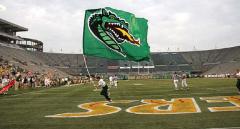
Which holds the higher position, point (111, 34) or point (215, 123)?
point (111, 34)

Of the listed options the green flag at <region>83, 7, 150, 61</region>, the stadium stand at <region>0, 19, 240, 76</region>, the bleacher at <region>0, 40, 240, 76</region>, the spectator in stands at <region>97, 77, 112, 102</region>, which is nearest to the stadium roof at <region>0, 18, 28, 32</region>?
the stadium stand at <region>0, 19, 240, 76</region>

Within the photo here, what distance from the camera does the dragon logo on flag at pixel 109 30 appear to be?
43.7 ft

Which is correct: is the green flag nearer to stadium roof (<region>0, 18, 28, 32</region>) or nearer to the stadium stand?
stadium roof (<region>0, 18, 28, 32</region>)

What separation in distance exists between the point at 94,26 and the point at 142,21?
2612mm

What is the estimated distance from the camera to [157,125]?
952 cm

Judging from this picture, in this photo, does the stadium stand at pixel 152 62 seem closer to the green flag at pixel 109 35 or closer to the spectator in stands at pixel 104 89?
the spectator in stands at pixel 104 89

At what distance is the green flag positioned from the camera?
13.3 metres

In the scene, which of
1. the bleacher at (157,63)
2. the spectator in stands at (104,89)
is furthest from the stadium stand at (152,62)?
the spectator in stands at (104,89)

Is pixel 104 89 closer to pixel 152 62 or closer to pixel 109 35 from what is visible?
pixel 109 35

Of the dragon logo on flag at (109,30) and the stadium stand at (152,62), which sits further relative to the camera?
the stadium stand at (152,62)

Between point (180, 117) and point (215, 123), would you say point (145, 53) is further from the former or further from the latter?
point (215, 123)

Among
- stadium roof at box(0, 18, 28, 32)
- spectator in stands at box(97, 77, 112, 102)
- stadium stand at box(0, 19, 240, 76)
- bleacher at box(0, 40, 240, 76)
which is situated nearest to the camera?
spectator in stands at box(97, 77, 112, 102)

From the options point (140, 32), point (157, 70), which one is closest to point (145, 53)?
point (140, 32)

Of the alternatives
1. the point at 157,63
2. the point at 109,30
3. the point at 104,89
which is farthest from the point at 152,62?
the point at 109,30
